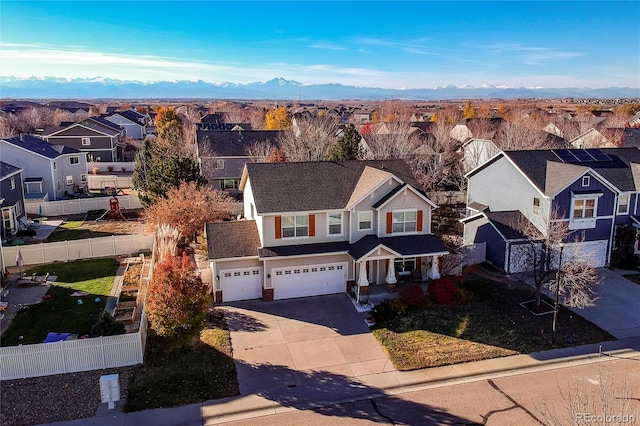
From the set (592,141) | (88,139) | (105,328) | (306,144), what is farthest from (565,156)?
→ (88,139)

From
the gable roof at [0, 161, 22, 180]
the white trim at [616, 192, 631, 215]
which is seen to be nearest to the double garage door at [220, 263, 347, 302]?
the white trim at [616, 192, 631, 215]

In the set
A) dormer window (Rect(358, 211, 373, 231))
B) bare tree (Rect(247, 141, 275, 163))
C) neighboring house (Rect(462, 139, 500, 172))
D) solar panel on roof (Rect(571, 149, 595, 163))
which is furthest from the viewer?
bare tree (Rect(247, 141, 275, 163))

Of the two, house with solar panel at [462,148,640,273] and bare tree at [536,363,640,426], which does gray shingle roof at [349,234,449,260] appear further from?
bare tree at [536,363,640,426]

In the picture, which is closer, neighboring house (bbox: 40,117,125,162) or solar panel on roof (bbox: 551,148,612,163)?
solar panel on roof (bbox: 551,148,612,163)

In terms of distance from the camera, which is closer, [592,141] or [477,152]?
[477,152]

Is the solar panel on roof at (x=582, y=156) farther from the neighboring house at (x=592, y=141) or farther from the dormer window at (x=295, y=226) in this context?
the dormer window at (x=295, y=226)

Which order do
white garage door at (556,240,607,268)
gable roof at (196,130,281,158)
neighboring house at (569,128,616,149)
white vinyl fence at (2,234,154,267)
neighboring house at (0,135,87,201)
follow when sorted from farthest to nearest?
gable roof at (196,130,281,158) → neighboring house at (569,128,616,149) → neighboring house at (0,135,87,201) → white vinyl fence at (2,234,154,267) → white garage door at (556,240,607,268)

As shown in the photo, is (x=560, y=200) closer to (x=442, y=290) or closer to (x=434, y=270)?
(x=434, y=270)

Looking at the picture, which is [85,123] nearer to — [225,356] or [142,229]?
[142,229]
